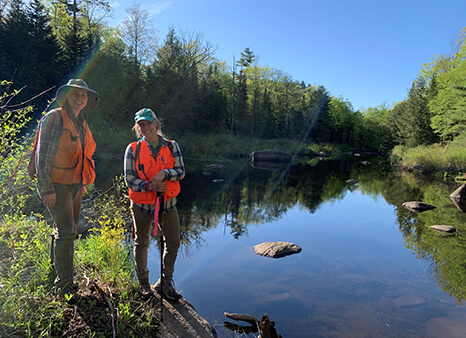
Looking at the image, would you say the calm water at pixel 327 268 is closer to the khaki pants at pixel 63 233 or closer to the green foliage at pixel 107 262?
the green foliage at pixel 107 262

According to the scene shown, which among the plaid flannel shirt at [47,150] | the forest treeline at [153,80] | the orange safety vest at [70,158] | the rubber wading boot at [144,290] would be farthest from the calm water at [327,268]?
the forest treeline at [153,80]

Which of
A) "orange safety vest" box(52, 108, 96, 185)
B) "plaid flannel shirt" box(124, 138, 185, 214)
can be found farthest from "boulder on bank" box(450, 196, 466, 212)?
"orange safety vest" box(52, 108, 96, 185)

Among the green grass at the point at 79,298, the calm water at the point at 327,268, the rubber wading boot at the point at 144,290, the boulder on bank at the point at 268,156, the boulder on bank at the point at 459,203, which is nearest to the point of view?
the green grass at the point at 79,298

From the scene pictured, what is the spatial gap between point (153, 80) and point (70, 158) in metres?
27.9

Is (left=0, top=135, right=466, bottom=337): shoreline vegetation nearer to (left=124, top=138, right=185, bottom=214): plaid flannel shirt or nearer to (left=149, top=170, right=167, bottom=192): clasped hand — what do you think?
(left=124, top=138, right=185, bottom=214): plaid flannel shirt

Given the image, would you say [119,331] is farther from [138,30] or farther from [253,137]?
[253,137]

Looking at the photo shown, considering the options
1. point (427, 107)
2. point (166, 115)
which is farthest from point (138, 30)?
point (427, 107)

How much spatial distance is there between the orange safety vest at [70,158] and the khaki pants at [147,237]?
2.07 ft

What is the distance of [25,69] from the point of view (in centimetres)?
2086

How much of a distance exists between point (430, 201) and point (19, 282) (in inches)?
575

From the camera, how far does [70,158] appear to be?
9.02 ft

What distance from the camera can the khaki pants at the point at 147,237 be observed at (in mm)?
3184

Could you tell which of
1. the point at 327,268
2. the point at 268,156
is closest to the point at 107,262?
the point at 327,268

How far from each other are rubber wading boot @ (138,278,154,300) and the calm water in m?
1.26
